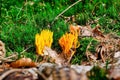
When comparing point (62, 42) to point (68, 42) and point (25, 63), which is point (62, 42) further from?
point (25, 63)

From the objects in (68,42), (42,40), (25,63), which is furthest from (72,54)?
(25,63)

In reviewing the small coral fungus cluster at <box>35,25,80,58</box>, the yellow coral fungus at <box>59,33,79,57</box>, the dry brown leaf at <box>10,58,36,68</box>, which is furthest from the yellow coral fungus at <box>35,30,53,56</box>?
the dry brown leaf at <box>10,58,36,68</box>

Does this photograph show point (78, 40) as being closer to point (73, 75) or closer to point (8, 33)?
point (8, 33)

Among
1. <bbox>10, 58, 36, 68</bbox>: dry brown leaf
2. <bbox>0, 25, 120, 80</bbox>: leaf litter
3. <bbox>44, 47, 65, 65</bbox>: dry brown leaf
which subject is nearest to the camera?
<bbox>0, 25, 120, 80</bbox>: leaf litter

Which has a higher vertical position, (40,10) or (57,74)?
(40,10)

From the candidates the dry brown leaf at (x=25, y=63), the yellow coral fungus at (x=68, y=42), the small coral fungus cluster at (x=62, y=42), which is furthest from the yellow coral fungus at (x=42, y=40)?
the dry brown leaf at (x=25, y=63)

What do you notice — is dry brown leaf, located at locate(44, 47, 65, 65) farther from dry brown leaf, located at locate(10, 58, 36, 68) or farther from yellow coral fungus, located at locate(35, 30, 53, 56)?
dry brown leaf, located at locate(10, 58, 36, 68)

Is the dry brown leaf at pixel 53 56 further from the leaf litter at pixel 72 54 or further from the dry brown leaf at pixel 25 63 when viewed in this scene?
the dry brown leaf at pixel 25 63

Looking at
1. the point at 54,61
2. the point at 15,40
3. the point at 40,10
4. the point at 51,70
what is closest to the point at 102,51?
the point at 54,61
